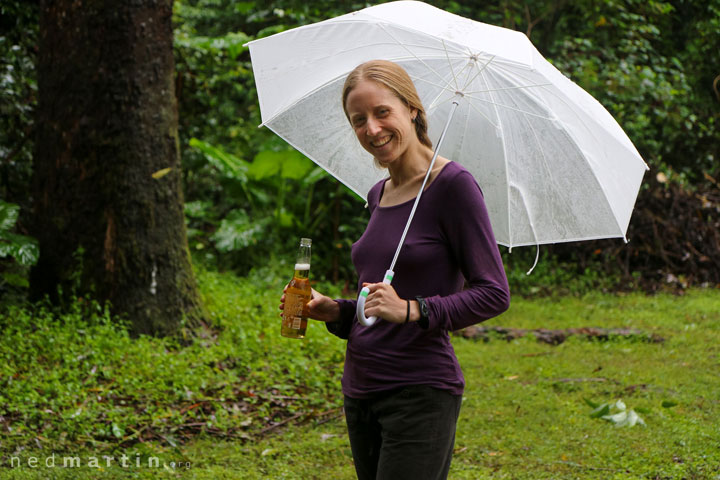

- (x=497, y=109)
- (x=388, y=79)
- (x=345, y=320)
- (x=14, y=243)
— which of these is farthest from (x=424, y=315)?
(x=14, y=243)

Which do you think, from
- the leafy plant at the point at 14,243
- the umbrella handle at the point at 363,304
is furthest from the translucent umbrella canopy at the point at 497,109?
the leafy plant at the point at 14,243

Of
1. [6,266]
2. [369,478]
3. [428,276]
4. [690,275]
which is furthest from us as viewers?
[690,275]

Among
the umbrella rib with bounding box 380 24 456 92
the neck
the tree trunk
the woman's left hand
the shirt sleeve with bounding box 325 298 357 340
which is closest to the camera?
the woman's left hand

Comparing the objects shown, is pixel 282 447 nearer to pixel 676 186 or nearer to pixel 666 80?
pixel 676 186

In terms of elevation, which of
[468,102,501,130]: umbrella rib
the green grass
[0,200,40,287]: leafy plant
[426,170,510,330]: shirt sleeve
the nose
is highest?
[468,102,501,130]: umbrella rib

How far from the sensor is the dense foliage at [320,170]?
9859 mm

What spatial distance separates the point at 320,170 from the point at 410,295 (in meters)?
7.63

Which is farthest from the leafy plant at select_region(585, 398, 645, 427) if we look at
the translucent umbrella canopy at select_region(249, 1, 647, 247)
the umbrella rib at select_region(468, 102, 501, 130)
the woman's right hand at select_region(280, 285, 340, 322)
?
the woman's right hand at select_region(280, 285, 340, 322)

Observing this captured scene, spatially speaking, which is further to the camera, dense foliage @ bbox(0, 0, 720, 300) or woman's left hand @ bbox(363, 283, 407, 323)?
dense foliage @ bbox(0, 0, 720, 300)

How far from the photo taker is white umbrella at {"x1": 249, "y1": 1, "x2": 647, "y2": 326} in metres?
2.67

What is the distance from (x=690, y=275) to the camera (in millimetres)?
10039

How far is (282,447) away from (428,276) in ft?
8.92

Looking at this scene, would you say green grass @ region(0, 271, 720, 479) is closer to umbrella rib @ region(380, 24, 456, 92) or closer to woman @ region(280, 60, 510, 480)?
woman @ region(280, 60, 510, 480)

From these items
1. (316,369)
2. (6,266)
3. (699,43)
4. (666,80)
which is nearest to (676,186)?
(666,80)
